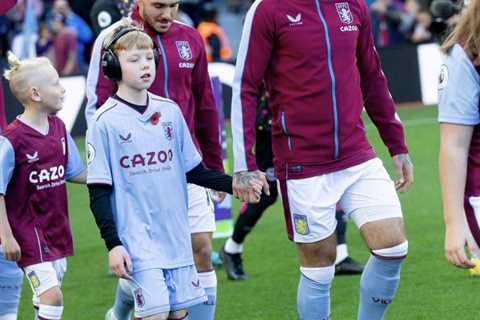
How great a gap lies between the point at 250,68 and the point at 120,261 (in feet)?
4.65

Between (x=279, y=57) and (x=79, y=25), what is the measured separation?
57.0 ft

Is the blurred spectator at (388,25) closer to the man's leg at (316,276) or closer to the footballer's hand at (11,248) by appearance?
the man's leg at (316,276)

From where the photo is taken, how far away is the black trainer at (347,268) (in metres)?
9.93

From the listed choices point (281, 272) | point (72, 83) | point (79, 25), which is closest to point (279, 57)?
point (281, 272)

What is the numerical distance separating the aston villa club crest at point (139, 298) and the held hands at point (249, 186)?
702 mm

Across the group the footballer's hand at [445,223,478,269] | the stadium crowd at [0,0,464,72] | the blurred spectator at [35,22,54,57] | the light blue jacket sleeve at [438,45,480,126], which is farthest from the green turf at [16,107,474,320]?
the blurred spectator at [35,22,54,57]

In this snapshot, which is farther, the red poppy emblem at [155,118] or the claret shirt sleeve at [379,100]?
the claret shirt sleeve at [379,100]

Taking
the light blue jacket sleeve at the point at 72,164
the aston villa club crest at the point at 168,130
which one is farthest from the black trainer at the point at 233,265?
the aston villa club crest at the point at 168,130

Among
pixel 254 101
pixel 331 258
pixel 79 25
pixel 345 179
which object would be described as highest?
pixel 254 101

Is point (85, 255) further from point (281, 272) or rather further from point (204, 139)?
point (204, 139)

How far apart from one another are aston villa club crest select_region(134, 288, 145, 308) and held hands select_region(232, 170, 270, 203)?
0.70m

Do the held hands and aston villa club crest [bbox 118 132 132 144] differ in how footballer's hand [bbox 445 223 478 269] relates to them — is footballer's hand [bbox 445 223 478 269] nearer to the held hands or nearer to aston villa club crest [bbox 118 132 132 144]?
the held hands

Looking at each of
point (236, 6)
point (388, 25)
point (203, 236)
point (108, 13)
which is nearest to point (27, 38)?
point (388, 25)

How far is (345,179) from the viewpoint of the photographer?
22.6ft
